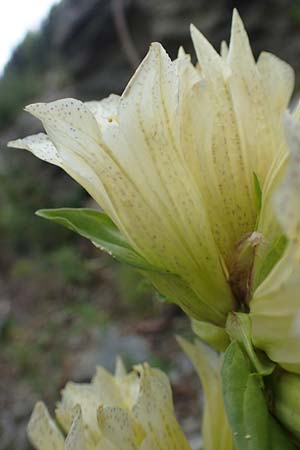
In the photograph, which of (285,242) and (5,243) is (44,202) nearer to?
(5,243)

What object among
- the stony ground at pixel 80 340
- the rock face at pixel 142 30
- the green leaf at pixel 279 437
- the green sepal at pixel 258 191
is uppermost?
the rock face at pixel 142 30

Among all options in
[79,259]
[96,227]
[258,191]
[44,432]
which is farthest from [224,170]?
[79,259]

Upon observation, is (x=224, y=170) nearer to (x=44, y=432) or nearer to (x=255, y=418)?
(x=255, y=418)

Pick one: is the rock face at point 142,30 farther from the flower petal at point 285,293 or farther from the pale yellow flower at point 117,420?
the flower petal at point 285,293

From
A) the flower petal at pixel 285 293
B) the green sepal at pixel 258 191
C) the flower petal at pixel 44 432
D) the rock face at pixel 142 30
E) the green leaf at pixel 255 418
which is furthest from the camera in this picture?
the rock face at pixel 142 30

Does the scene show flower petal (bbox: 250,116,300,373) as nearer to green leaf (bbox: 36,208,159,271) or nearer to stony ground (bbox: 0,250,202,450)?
green leaf (bbox: 36,208,159,271)

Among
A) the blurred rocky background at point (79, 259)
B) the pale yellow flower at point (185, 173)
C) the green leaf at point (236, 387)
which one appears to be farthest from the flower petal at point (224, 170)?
the blurred rocky background at point (79, 259)

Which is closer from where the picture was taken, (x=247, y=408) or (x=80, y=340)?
(x=247, y=408)
